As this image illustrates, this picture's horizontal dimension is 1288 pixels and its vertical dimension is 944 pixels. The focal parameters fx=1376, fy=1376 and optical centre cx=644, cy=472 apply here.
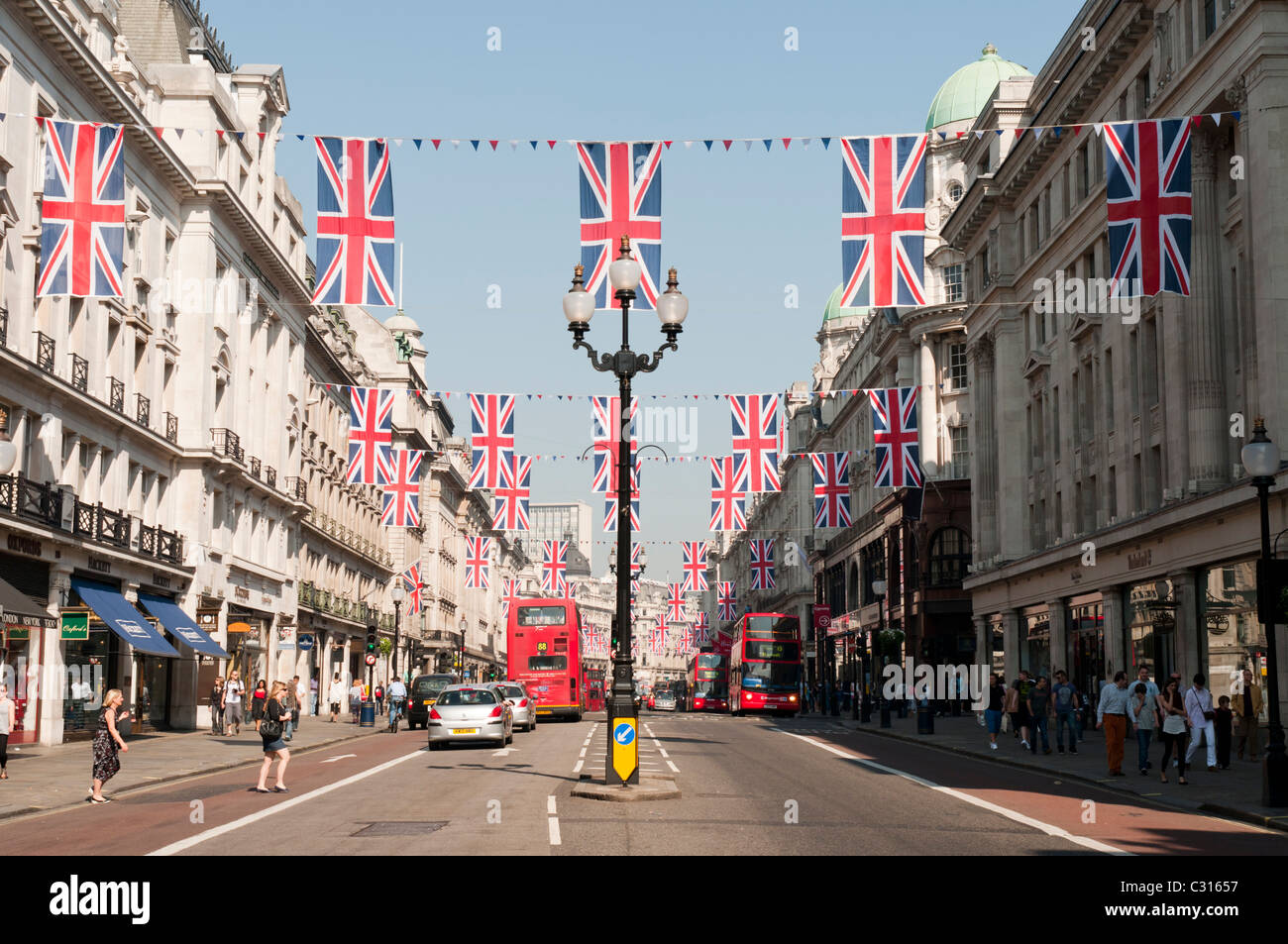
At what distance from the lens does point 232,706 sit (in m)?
43.6

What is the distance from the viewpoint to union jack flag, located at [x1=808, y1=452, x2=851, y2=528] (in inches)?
2245

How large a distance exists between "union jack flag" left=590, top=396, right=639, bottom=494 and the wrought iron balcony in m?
13.9

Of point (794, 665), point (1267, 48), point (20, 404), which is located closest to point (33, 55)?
point (20, 404)

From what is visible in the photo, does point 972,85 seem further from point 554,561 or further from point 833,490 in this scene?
point 554,561

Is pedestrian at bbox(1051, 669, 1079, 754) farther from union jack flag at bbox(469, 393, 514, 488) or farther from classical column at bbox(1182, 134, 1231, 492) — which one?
union jack flag at bbox(469, 393, 514, 488)

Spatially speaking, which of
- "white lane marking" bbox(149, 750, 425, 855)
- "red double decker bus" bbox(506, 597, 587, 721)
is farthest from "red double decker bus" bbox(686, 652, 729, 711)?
"white lane marking" bbox(149, 750, 425, 855)

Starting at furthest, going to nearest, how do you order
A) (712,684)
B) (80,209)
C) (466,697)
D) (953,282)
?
1. (712,684)
2. (953,282)
3. (466,697)
4. (80,209)

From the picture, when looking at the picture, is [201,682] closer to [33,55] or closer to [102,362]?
[102,362]

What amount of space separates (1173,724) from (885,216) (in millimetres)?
10581

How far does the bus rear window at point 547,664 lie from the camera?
53656 millimetres

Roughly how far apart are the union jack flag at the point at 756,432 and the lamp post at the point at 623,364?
21887mm

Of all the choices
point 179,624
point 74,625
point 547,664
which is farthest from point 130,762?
point 547,664

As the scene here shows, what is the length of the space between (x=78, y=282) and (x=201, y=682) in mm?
24650
